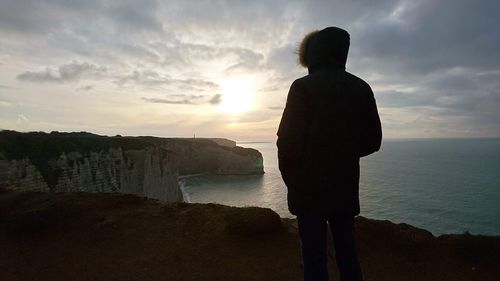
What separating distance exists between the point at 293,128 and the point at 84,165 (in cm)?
3856

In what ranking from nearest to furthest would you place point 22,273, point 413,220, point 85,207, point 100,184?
point 22,273, point 85,207, point 100,184, point 413,220

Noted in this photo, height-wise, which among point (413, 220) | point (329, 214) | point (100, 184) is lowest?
point (413, 220)

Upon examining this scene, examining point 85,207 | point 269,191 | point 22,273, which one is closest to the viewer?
point 22,273

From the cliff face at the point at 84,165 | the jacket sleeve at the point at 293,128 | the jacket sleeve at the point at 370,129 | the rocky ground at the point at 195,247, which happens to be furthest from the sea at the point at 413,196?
the jacket sleeve at the point at 293,128

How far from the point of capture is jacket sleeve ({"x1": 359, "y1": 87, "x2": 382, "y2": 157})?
3525 millimetres

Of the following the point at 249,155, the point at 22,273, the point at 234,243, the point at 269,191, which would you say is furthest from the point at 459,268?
the point at 249,155

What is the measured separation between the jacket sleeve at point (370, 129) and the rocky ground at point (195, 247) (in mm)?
3677

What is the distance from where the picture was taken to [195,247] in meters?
7.69

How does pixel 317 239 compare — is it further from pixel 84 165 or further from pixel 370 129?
pixel 84 165

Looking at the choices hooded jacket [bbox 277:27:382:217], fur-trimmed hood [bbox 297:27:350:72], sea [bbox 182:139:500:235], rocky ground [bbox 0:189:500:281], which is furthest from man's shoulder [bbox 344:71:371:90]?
sea [bbox 182:139:500:235]

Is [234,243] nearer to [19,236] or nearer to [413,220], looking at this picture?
[19,236]

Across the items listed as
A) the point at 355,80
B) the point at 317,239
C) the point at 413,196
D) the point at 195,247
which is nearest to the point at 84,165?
the point at 195,247

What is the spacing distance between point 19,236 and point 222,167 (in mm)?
125502

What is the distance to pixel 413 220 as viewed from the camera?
186ft
